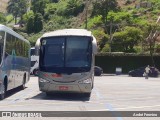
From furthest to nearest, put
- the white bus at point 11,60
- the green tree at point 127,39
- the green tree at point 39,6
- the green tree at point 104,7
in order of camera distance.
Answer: the green tree at point 39,6
the green tree at point 104,7
the green tree at point 127,39
the white bus at point 11,60

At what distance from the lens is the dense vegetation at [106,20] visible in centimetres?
7225

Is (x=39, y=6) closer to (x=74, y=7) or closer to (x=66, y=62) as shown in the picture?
(x=74, y=7)

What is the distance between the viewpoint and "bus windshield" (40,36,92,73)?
1858 centimetres

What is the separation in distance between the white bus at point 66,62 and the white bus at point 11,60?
137 cm

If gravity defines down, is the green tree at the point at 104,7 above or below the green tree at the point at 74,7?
below

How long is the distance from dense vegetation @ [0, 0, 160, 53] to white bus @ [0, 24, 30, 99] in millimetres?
40975

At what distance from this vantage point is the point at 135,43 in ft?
242

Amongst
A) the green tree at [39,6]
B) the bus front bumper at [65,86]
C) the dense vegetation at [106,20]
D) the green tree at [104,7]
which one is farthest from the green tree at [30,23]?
the bus front bumper at [65,86]

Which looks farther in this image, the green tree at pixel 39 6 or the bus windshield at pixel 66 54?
the green tree at pixel 39 6

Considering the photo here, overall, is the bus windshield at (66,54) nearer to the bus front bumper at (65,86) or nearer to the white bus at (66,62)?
the white bus at (66,62)

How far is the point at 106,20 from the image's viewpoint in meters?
94.5

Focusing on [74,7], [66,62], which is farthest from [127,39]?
[74,7]

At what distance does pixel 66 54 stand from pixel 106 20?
7643 centimetres

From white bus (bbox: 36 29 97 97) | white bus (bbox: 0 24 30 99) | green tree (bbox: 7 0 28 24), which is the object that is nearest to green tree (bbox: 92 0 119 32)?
green tree (bbox: 7 0 28 24)
